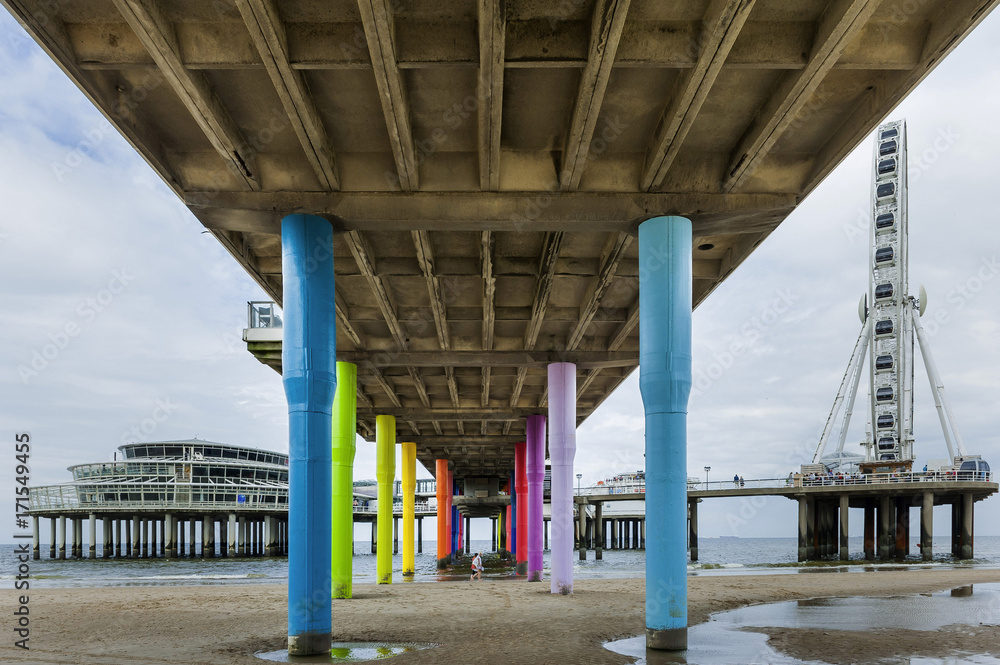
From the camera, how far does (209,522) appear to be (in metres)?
92.4

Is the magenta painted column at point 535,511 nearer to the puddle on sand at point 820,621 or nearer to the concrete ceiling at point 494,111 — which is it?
the puddle on sand at point 820,621

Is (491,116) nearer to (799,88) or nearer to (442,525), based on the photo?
(799,88)

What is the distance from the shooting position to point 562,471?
23781mm

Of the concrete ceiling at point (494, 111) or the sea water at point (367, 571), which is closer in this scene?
the concrete ceiling at point (494, 111)

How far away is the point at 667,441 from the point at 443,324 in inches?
409

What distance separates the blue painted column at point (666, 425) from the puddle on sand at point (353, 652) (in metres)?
3.83

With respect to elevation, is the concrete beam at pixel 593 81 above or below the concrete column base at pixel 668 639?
above

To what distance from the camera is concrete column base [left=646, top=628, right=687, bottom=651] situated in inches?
480

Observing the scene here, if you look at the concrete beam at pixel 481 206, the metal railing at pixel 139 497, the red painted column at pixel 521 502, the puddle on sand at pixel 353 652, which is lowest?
the metal railing at pixel 139 497

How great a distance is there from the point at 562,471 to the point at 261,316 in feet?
33.1

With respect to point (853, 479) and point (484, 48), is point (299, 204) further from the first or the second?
point (853, 479)

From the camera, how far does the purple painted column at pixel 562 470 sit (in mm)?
23438

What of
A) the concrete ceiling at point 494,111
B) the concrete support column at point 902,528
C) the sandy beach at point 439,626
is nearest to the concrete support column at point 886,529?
the concrete support column at point 902,528

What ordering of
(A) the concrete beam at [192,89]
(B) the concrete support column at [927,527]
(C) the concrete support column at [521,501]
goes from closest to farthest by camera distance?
(A) the concrete beam at [192,89]
(C) the concrete support column at [521,501]
(B) the concrete support column at [927,527]
